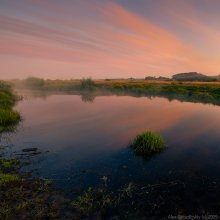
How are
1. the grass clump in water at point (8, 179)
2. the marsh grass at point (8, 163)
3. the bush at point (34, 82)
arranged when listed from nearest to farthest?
1. the grass clump in water at point (8, 179)
2. the marsh grass at point (8, 163)
3. the bush at point (34, 82)

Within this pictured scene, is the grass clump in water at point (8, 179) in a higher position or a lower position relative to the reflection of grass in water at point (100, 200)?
higher

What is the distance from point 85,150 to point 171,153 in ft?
19.0

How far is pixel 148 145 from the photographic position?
16094 millimetres

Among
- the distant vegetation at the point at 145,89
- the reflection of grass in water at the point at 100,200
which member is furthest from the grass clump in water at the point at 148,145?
the distant vegetation at the point at 145,89

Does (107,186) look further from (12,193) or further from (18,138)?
(18,138)

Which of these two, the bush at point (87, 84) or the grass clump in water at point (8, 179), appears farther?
the bush at point (87, 84)

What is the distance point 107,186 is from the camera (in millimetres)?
10906

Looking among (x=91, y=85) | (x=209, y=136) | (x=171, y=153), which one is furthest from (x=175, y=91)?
(x=171, y=153)

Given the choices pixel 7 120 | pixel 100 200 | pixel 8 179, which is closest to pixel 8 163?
pixel 8 179

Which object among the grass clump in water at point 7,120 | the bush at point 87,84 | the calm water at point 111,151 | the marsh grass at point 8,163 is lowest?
the calm water at point 111,151

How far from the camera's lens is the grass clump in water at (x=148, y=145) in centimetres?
1573

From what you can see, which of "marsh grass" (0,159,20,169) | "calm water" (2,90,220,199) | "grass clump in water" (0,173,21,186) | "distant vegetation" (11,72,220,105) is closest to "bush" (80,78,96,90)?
"distant vegetation" (11,72,220,105)

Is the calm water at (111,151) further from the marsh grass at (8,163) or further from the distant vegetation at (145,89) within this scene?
the distant vegetation at (145,89)

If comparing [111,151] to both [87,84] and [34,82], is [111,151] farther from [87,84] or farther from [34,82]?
[34,82]
